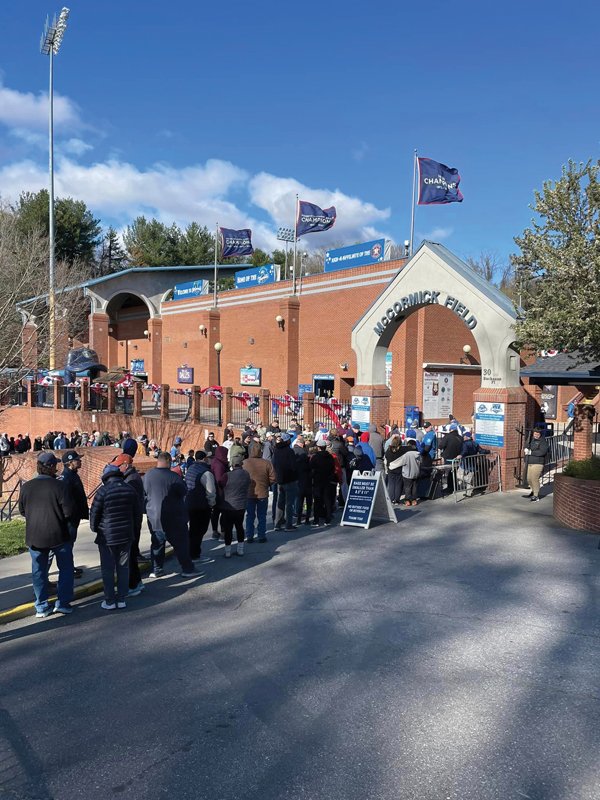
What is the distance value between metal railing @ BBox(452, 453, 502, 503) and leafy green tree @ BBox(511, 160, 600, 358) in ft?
10.2

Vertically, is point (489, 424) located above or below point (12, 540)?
above

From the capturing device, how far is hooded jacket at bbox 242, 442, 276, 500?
33.8ft

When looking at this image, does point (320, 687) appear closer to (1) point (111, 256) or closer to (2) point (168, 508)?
(2) point (168, 508)

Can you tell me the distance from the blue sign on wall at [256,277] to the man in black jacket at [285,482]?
24454 millimetres

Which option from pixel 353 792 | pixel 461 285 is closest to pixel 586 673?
pixel 353 792

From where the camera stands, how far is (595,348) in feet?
38.7

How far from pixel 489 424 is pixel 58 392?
23793 mm

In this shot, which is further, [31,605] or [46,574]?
[31,605]

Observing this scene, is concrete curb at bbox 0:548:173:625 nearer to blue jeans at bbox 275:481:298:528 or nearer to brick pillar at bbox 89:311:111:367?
blue jeans at bbox 275:481:298:528

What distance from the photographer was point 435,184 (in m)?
22.6

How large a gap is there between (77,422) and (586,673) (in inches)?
1119

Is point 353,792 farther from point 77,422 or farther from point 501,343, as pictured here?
point 77,422

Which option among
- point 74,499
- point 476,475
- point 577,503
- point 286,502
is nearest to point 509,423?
point 476,475

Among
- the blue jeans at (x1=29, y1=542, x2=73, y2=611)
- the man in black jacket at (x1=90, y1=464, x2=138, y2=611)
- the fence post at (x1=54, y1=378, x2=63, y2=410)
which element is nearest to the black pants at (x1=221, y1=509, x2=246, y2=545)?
the man in black jacket at (x1=90, y1=464, x2=138, y2=611)
